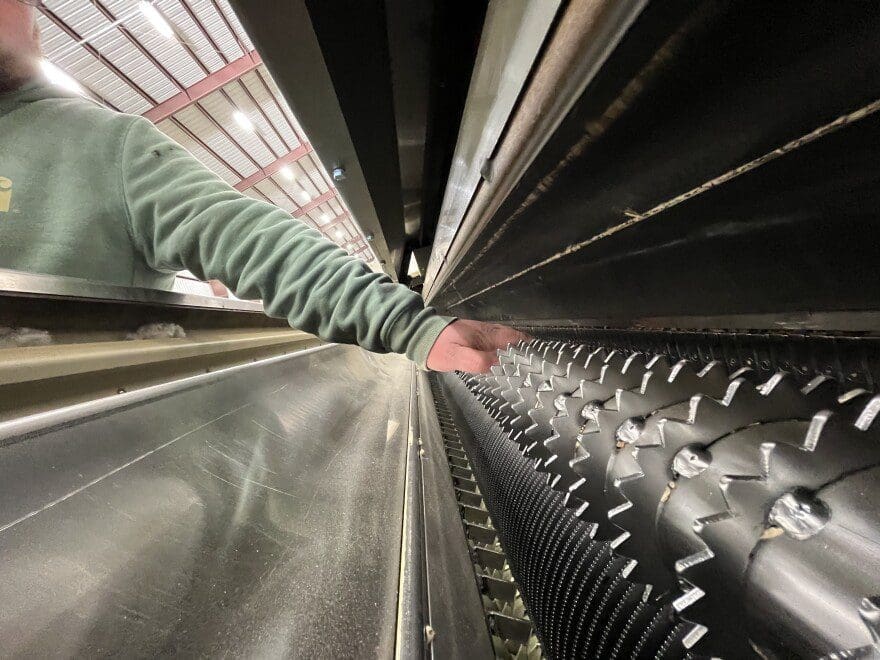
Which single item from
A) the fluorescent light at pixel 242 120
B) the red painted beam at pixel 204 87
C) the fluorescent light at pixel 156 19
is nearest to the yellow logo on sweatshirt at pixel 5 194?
the fluorescent light at pixel 156 19

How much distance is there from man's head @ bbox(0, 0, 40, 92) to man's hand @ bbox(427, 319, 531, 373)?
2.71 ft

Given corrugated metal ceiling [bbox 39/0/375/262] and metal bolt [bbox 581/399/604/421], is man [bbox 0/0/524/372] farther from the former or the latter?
corrugated metal ceiling [bbox 39/0/375/262]

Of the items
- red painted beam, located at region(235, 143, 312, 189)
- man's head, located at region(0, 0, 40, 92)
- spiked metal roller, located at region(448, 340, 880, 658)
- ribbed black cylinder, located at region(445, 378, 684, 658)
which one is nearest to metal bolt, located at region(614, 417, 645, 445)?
spiked metal roller, located at region(448, 340, 880, 658)

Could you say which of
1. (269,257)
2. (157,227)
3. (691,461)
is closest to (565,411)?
(691,461)

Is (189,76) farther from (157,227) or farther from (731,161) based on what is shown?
(731,161)

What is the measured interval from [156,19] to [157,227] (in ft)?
17.4

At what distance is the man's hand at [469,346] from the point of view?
667 millimetres

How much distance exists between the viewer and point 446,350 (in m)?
0.67

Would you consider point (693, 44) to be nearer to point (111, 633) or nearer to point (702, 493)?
point (702, 493)

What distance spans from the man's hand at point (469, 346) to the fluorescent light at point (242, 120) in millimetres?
7144

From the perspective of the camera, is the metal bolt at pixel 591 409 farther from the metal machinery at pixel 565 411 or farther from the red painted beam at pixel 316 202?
the red painted beam at pixel 316 202

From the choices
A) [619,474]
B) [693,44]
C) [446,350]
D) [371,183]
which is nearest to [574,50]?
[693,44]

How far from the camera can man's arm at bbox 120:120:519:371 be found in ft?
2.09

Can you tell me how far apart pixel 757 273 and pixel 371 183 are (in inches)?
44.1
